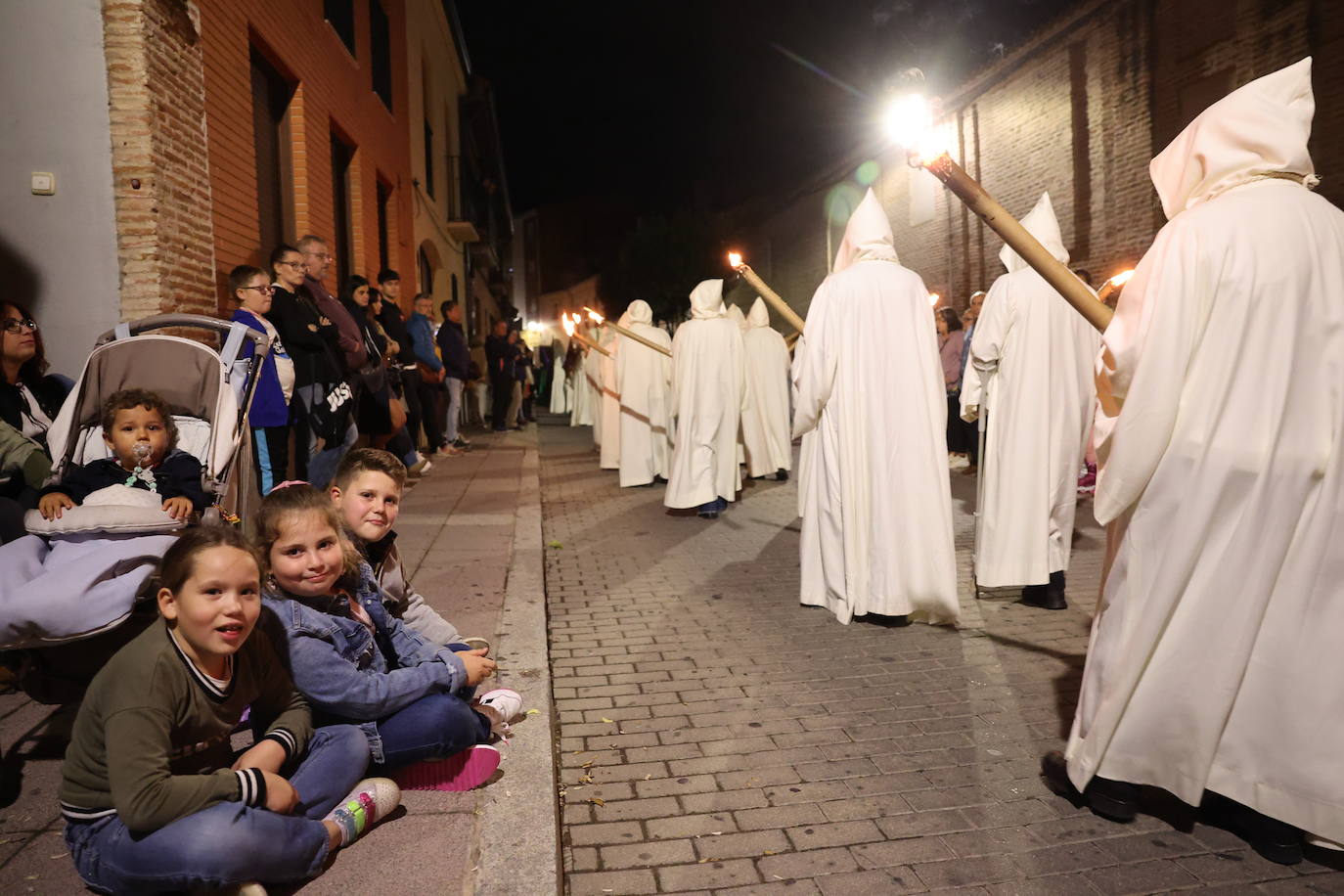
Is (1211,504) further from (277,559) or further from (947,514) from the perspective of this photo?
(277,559)

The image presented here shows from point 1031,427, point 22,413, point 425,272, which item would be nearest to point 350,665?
point 22,413

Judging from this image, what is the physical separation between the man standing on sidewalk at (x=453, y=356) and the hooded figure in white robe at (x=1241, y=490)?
13467mm

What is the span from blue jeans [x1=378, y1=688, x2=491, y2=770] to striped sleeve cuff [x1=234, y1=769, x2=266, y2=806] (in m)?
0.62

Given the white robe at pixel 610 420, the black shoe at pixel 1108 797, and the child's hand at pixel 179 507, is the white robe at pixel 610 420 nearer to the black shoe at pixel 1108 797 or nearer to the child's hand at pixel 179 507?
the child's hand at pixel 179 507

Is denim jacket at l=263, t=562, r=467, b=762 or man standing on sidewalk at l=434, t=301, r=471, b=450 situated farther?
man standing on sidewalk at l=434, t=301, r=471, b=450

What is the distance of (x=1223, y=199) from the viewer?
3.01m

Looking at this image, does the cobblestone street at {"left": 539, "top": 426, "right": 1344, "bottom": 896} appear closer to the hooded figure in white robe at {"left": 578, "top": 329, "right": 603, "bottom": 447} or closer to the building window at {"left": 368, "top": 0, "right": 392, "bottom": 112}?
the hooded figure in white robe at {"left": 578, "top": 329, "right": 603, "bottom": 447}

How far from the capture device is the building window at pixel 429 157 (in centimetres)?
2048

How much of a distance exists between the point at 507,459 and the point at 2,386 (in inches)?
397

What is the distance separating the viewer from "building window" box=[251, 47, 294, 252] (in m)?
9.55

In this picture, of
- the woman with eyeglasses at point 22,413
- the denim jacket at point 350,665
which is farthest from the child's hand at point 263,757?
the woman with eyeglasses at point 22,413

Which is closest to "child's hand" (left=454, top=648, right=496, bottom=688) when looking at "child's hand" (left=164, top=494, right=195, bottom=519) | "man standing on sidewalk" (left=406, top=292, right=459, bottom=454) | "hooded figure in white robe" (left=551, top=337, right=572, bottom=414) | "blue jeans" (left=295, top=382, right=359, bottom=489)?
"child's hand" (left=164, top=494, right=195, bottom=519)

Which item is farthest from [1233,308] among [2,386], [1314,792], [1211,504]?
[2,386]

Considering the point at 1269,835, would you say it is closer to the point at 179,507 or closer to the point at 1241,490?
the point at 1241,490
